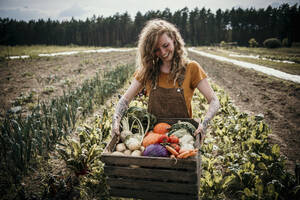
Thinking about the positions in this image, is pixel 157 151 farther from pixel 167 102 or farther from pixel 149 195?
pixel 167 102

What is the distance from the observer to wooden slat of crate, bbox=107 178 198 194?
5.33ft

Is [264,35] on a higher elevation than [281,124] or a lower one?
higher

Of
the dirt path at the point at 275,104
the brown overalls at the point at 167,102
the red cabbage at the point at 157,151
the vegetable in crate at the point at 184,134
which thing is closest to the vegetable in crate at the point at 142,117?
the brown overalls at the point at 167,102

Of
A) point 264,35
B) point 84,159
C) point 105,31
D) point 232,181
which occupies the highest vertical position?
point 105,31

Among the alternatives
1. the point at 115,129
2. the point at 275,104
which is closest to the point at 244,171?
the point at 115,129

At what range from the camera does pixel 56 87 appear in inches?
358

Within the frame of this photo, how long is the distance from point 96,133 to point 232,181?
7.96 ft

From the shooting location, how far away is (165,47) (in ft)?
7.39

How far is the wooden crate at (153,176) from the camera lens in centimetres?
157

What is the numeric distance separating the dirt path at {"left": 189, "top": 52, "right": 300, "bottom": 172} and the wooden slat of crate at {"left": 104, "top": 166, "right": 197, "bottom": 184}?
2.43 metres

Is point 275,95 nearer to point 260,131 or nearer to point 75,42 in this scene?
point 260,131

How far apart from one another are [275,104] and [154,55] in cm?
579

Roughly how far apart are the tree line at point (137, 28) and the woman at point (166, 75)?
64.5m

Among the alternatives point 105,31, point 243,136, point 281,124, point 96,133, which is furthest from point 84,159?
point 105,31
